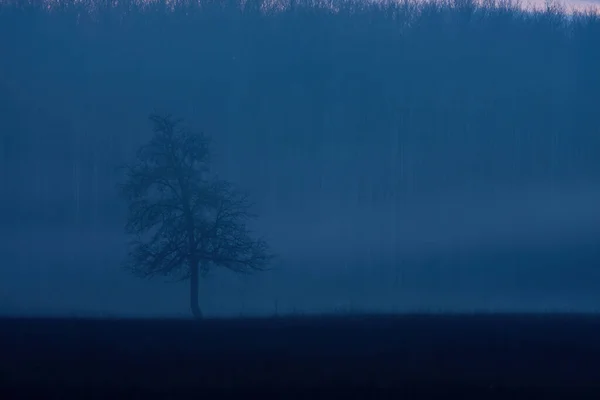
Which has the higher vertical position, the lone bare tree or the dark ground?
the lone bare tree

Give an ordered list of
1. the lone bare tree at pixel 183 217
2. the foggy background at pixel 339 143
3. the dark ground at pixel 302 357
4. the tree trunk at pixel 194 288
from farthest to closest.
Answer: the foggy background at pixel 339 143 < the lone bare tree at pixel 183 217 < the tree trunk at pixel 194 288 < the dark ground at pixel 302 357

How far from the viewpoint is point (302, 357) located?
14.5 m

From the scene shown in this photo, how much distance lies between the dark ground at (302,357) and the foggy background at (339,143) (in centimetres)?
2971

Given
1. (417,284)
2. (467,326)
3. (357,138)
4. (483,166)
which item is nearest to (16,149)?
(357,138)

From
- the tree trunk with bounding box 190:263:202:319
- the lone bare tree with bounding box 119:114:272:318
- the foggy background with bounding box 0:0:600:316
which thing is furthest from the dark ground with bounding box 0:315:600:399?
the foggy background with bounding box 0:0:600:316

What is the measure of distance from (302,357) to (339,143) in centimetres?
5431

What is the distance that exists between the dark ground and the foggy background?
1170 inches

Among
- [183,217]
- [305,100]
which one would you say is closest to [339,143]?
[305,100]

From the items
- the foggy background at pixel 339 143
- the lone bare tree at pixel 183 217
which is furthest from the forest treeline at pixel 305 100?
the lone bare tree at pixel 183 217

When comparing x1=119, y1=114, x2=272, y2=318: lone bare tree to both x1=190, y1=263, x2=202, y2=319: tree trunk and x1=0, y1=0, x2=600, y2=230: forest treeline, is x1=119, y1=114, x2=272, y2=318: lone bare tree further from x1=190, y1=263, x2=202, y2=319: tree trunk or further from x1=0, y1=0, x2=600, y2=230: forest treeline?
x1=0, y1=0, x2=600, y2=230: forest treeline

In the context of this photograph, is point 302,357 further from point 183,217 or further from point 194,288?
point 183,217

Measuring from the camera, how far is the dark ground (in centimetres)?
1209

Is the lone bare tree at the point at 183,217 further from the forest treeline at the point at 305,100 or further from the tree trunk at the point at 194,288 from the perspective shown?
the forest treeline at the point at 305,100

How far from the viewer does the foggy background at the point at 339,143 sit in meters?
54.8
